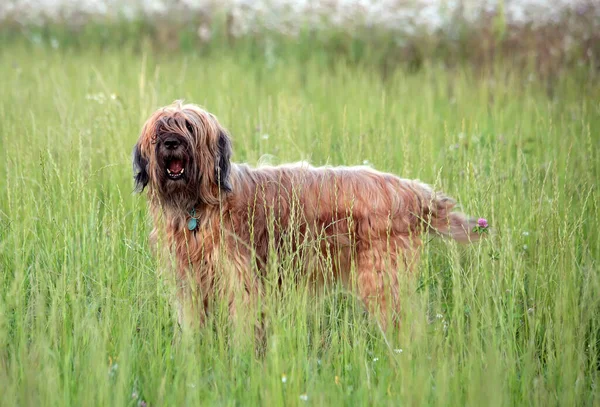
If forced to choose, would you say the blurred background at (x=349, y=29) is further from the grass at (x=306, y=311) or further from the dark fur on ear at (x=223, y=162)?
the dark fur on ear at (x=223, y=162)

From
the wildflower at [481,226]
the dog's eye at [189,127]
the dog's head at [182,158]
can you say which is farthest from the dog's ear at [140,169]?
the wildflower at [481,226]

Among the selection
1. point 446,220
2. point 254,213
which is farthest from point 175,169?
point 446,220

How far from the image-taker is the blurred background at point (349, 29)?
990cm

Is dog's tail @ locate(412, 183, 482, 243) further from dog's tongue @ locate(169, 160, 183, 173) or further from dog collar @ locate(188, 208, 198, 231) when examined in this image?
dog's tongue @ locate(169, 160, 183, 173)

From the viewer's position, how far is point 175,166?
4.31 m

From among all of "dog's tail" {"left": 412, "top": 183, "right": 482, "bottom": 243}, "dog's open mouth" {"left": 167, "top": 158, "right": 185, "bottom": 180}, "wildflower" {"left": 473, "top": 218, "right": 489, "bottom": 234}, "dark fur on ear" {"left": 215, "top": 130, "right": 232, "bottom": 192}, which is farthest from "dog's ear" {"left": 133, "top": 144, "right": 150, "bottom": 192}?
"wildflower" {"left": 473, "top": 218, "right": 489, "bottom": 234}

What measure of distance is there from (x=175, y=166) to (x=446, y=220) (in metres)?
1.66

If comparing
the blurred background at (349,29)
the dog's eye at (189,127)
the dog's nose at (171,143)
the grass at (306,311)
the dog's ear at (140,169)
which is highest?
the blurred background at (349,29)

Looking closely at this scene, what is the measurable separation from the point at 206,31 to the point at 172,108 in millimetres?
7228

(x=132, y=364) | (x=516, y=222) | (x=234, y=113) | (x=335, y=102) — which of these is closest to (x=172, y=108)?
(x=132, y=364)

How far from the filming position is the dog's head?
425 centimetres

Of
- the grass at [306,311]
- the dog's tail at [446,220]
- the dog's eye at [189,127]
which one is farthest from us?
the dog's tail at [446,220]

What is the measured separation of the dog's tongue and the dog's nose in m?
0.09

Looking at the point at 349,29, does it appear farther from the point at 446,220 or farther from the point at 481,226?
the point at 481,226
